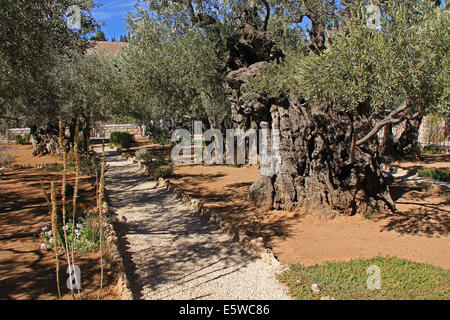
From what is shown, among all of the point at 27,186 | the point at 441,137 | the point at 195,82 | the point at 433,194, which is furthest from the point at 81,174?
the point at 441,137

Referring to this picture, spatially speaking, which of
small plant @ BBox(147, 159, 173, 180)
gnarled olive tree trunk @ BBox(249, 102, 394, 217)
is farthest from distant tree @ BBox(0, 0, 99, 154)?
gnarled olive tree trunk @ BBox(249, 102, 394, 217)

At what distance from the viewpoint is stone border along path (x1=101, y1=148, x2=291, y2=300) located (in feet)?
15.6

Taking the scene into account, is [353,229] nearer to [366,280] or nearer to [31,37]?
[366,280]

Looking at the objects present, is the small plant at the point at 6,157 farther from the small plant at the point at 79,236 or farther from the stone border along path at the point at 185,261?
the small plant at the point at 79,236

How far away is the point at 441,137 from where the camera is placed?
1931cm

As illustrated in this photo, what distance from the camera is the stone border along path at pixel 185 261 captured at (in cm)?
475

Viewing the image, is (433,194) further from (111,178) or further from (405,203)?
(111,178)

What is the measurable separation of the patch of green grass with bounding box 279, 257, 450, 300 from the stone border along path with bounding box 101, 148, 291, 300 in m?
0.34

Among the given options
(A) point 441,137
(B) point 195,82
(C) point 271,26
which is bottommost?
(A) point 441,137

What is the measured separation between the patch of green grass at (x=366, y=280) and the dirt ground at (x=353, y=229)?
0.44 metres

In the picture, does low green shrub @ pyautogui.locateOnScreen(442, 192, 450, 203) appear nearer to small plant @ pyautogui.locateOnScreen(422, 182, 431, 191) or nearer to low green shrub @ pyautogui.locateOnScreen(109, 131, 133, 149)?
small plant @ pyautogui.locateOnScreen(422, 182, 431, 191)

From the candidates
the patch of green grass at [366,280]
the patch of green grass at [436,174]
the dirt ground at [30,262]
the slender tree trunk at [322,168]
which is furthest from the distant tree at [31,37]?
the patch of green grass at [436,174]

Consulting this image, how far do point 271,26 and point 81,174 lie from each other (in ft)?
32.3

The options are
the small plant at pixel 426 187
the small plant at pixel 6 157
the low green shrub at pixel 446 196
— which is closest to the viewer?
the low green shrub at pixel 446 196
